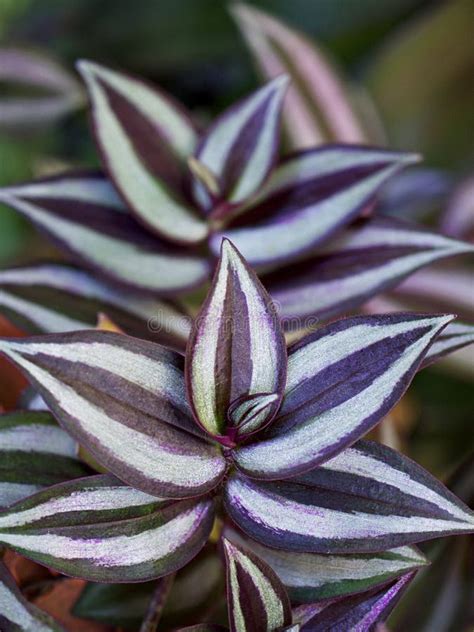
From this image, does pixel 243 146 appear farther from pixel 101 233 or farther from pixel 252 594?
pixel 252 594

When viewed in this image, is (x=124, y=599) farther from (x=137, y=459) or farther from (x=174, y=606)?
(x=137, y=459)

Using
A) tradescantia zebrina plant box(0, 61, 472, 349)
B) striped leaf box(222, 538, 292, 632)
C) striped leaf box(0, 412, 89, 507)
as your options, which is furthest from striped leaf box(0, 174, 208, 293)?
striped leaf box(222, 538, 292, 632)

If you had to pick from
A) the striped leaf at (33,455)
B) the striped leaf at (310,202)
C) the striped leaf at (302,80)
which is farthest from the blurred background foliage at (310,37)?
the striped leaf at (33,455)

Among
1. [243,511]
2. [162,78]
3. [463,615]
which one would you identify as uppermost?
[162,78]

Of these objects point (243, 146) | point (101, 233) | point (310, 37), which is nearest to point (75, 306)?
point (101, 233)

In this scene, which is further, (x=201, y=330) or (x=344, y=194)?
(x=344, y=194)

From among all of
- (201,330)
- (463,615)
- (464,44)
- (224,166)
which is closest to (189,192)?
(224,166)
